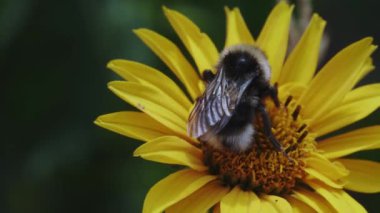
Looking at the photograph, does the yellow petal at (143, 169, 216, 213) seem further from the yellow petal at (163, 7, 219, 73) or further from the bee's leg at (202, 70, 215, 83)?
the yellow petal at (163, 7, 219, 73)

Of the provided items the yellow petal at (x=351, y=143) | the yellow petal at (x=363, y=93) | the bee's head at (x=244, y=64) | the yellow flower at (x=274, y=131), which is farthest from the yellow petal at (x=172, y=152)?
the yellow petal at (x=363, y=93)

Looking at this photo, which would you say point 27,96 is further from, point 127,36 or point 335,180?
point 335,180

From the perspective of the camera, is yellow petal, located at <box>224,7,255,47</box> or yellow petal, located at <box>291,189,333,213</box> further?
yellow petal, located at <box>224,7,255,47</box>

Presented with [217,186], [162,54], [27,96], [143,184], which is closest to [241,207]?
[217,186]

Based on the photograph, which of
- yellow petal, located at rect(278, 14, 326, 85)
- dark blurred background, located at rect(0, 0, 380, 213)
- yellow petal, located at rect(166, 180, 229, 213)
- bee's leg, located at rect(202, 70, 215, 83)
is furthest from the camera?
dark blurred background, located at rect(0, 0, 380, 213)

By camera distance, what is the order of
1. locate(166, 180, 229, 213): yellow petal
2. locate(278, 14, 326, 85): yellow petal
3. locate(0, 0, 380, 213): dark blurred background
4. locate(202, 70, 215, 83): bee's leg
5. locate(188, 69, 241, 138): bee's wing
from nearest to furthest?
locate(188, 69, 241, 138): bee's wing → locate(166, 180, 229, 213): yellow petal → locate(202, 70, 215, 83): bee's leg → locate(278, 14, 326, 85): yellow petal → locate(0, 0, 380, 213): dark blurred background

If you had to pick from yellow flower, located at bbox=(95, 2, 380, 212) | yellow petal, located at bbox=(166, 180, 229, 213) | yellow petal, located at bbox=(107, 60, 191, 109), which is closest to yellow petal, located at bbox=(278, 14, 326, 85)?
yellow flower, located at bbox=(95, 2, 380, 212)

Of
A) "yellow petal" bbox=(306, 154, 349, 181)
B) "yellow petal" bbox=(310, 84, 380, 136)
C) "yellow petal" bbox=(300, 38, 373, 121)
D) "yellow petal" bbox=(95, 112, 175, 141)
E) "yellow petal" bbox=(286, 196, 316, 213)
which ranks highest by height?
"yellow petal" bbox=(95, 112, 175, 141)

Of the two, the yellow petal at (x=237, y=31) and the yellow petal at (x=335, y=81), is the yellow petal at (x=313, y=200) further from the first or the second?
the yellow petal at (x=237, y=31)
